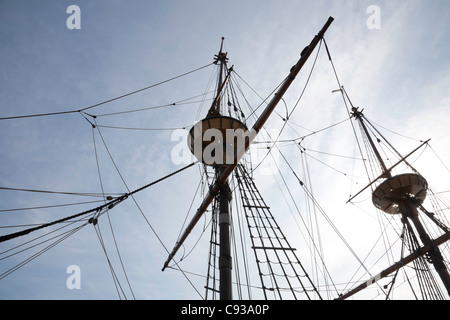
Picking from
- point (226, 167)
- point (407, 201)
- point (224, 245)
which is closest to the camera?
point (224, 245)

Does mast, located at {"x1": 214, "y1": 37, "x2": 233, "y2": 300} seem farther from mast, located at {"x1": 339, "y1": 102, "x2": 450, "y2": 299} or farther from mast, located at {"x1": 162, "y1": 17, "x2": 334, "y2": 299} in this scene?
mast, located at {"x1": 339, "y1": 102, "x2": 450, "y2": 299}

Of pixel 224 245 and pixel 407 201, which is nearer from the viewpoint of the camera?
pixel 224 245

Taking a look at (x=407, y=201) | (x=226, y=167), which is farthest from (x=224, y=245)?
(x=407, y=201)

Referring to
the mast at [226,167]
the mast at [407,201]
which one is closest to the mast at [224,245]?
the mast at [226,167]

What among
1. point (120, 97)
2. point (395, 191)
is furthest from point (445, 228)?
point (120, 97)

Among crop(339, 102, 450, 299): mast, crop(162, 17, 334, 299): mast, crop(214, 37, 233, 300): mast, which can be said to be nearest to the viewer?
crop(214, 37, 233, 300): mast

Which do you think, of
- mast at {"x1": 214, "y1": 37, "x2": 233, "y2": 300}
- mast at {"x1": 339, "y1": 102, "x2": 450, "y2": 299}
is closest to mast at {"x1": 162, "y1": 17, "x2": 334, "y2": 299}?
mast at {"x1": 214, "y1": 37, "x2": 233, "y2": 300}

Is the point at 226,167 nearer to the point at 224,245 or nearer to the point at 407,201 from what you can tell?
the point at 224,245

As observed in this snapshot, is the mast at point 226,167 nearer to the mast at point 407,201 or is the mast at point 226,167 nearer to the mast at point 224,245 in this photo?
the mast at point 224,245

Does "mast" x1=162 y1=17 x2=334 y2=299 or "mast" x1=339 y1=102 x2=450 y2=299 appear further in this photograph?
"mast" x1=339 y1=102 x2=450 y2=299

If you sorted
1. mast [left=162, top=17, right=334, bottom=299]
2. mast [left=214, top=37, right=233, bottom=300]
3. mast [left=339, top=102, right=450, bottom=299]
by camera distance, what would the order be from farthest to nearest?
1. mast [left=339, top=102, right=450, bottom=299]
2. mast [left=162, top=17, right=334, bottom=299]
3. mast [left=214, top=37, right=233, bottom=300]
